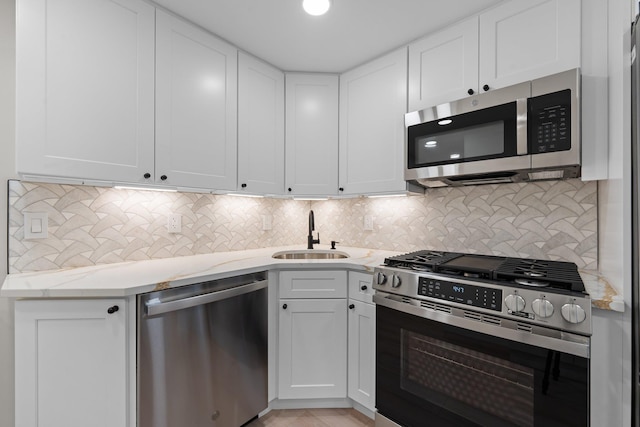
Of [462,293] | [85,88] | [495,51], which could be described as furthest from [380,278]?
[85,88]

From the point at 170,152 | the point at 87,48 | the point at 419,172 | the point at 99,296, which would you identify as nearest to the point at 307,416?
the point at 99,296

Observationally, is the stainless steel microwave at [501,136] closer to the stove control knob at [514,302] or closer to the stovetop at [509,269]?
the stovetop at [509,269]

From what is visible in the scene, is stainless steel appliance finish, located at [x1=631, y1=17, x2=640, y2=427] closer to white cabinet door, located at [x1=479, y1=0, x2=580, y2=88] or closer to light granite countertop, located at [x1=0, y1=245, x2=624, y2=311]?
light granite countertop, located at [x1=0, y1=245, x2=624, y2=311]

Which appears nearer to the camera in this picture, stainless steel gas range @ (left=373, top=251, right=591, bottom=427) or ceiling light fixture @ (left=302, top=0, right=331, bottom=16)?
stainless steel gas range @ (left=373, top=251, right=591, bottom=427)

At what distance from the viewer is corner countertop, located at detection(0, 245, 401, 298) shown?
115cm

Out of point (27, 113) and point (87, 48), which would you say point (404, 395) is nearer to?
point (27, 113)

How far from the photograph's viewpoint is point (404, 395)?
4.96 feet

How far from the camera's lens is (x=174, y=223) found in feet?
6.52

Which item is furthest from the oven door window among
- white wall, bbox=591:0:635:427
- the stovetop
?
the stovetop

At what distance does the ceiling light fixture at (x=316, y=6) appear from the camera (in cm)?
160

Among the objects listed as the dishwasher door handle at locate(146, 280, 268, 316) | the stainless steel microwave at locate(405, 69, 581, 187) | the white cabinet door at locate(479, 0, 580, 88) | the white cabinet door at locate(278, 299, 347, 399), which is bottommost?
the white cabinet door at locate(278, 299, 347, 399)

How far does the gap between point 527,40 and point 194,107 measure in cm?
187

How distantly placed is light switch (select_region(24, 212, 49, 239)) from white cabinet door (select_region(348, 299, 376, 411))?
5.58 ft

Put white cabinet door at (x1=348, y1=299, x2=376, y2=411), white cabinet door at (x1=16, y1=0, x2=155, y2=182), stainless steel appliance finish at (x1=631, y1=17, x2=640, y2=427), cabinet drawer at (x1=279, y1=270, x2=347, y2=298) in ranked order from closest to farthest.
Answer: stainless steel appliance finish at (x1=631, y1=17, x2=640, y2=427), white cabinet door at (x1=16, y1=0, x2=155, y2=182), white cabinet door at (x1=348, y1=299, x2=376, y2=411), cabinet drawer at (x1=279, y1=270, x2=347, y2=298)
